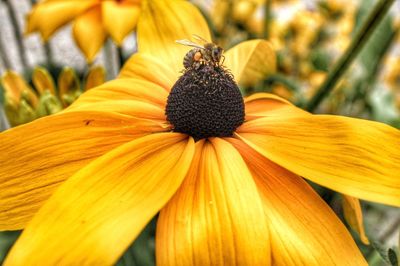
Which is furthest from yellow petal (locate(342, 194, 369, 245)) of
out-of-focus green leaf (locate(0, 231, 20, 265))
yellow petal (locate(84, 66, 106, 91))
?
out-of-focus green leaf (locate(0, 231, 20, 265))

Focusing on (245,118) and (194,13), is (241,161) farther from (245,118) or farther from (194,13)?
(194,13)

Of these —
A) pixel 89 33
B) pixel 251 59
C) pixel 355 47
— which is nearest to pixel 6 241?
pixel 89 33

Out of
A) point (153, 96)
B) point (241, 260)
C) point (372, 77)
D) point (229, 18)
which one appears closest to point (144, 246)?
point (153, 96)

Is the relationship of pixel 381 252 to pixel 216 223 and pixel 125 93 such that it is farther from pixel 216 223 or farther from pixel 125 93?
pixel 125 93

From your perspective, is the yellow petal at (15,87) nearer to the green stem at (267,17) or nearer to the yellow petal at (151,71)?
the yellow petal at (151,71)

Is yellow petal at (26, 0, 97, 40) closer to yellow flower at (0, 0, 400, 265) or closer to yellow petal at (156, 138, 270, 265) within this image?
yellow flower at (0, 0, 400, 265)

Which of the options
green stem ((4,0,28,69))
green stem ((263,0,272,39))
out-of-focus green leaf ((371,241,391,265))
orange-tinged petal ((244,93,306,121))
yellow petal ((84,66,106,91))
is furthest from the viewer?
green stem ((4,0,28,69))
